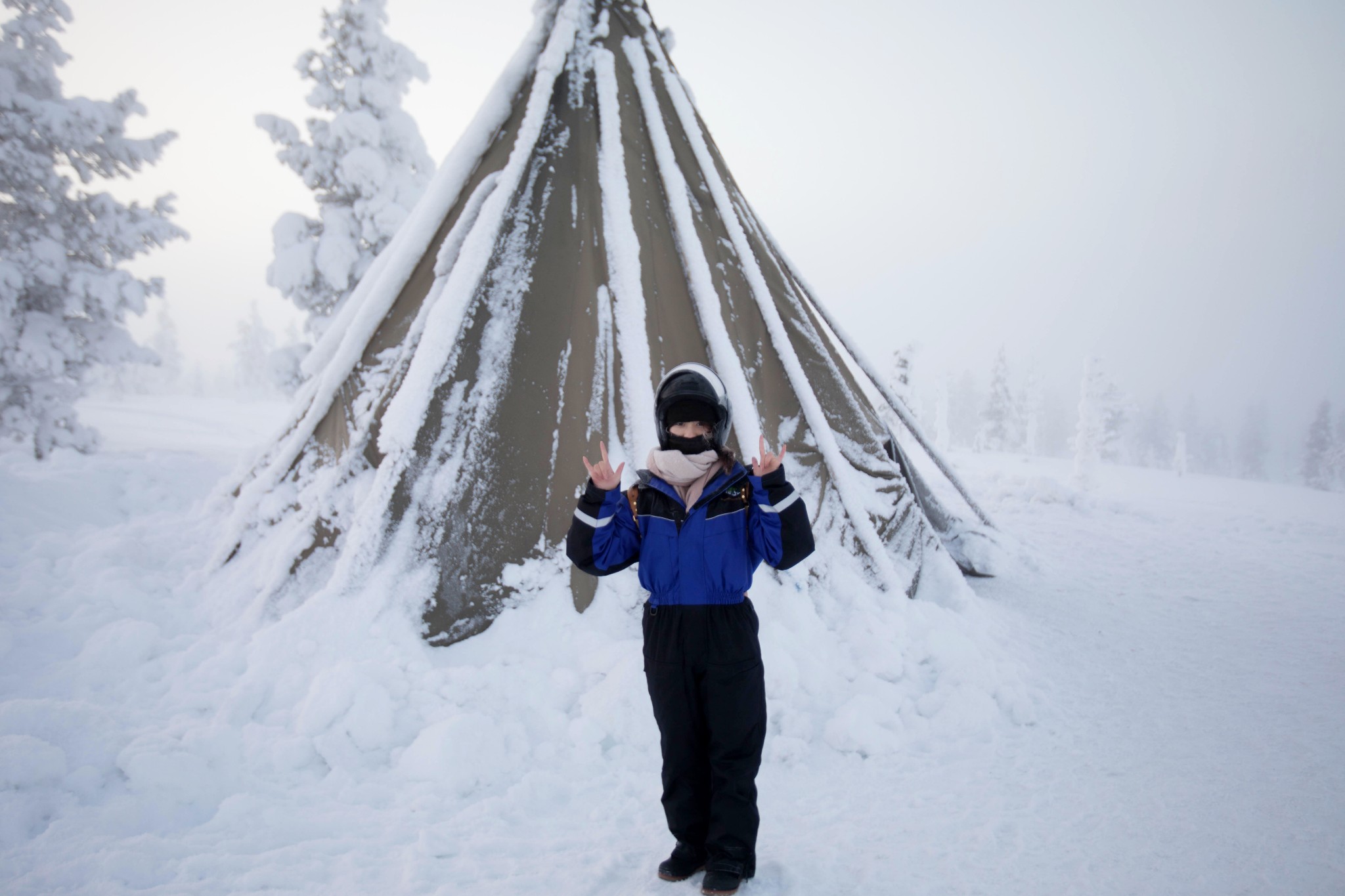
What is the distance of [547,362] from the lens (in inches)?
175

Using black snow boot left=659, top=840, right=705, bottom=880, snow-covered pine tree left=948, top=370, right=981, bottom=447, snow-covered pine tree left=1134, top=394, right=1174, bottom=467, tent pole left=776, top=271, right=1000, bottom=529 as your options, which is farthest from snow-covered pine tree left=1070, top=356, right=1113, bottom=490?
snow-covered pine tree left=1134, top=394, right=1174, bottom=467

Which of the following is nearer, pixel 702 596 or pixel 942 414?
pixel 702 596

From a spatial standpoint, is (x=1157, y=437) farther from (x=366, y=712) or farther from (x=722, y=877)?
(x=366, y=712)

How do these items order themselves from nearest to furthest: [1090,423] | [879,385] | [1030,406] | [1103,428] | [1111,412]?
[879,385]
[1090,423]
[1103,428]
[1111,412]
[1030,406]

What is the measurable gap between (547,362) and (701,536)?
2.65 m

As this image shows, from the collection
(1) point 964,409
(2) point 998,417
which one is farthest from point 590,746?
(1) point 964,409

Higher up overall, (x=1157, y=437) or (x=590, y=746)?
(x=590, y=746)

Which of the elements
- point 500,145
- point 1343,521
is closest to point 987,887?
point 500,145

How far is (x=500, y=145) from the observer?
5184 mm

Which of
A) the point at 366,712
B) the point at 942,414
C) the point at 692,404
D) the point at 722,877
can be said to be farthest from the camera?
the point at 942,414

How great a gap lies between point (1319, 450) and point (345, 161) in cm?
5528

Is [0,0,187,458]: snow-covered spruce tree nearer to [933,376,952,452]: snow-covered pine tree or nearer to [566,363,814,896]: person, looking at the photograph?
[566,363,814,896]: person

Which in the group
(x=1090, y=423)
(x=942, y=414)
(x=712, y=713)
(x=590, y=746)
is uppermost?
(x=712, y=713)

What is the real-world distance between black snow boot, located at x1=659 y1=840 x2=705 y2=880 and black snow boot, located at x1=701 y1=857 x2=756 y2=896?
0.34ft
